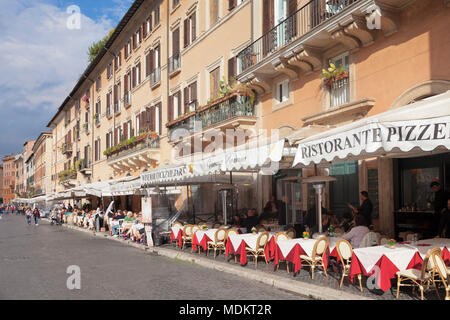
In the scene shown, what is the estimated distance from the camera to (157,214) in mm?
16969

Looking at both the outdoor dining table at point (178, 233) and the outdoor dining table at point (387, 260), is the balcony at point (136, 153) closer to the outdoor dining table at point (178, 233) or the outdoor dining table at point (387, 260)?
the outdoor dining table at point (178, 233)

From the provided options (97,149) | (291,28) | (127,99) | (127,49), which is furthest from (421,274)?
(97,149)

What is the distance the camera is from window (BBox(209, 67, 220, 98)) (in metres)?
20.6

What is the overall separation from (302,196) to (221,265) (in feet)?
17.0

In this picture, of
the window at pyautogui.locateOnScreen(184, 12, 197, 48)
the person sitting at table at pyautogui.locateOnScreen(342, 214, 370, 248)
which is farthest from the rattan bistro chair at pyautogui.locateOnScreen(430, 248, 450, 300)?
the window at pyautogui.locateOnScreen(184, 12, 197, 48)

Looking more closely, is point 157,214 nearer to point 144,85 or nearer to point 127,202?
point 144,85

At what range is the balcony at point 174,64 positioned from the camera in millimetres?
24781

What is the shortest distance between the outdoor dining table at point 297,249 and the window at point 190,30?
16189 millimetres

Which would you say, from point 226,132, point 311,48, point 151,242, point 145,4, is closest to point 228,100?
point 226,132

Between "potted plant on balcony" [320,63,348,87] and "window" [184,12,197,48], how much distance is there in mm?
11325

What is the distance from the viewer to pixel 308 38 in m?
13.0

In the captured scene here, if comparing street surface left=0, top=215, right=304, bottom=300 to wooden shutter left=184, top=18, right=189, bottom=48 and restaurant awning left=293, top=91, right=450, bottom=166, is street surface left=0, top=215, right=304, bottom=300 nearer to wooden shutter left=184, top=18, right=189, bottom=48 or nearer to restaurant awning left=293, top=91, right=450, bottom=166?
restaurant awning left=293, top=91, right=450, bottom=166

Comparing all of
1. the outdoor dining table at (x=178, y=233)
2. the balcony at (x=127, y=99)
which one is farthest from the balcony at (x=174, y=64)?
the outdoor dining table at (x=178, y=233)

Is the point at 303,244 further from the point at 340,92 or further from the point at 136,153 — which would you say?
the point at 136,153
